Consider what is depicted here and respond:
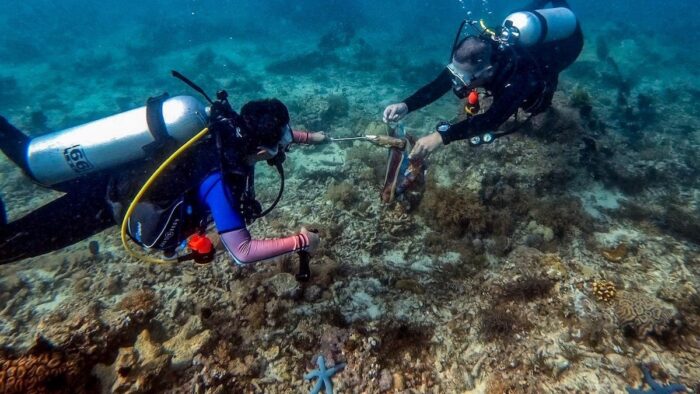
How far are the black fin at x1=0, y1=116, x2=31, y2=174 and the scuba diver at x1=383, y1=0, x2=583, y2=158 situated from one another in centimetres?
490

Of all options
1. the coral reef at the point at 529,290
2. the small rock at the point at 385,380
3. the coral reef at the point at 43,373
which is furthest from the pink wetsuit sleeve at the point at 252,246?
the coral reef at the point at 529,290

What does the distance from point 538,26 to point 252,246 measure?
20.8 feet

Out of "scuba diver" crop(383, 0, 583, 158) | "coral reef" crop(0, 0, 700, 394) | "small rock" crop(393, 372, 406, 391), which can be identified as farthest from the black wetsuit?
"small rock" crop(393, 372, 406, 391)

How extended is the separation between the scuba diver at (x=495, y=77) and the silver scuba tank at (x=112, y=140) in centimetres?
311

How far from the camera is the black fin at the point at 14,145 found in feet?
13.3

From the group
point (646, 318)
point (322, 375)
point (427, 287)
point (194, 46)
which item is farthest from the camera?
point (194, 46)

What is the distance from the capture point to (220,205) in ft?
10.7

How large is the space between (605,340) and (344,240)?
3.65 metres

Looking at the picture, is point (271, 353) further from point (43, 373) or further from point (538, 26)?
point (538, 26)

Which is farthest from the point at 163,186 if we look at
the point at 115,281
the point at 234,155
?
the point at 115,281

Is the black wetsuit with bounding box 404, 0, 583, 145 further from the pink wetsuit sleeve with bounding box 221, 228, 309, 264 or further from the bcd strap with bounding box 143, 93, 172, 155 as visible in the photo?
the bcd strap with bounding box 143, 93, 172, 155

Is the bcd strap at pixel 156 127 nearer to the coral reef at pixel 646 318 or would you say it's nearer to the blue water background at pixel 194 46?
the coral reef at pixel 646 318

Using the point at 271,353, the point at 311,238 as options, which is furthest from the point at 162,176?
the point at 271,353

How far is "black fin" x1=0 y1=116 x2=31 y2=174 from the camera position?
159 inches
